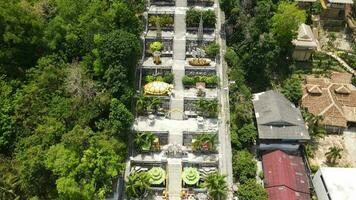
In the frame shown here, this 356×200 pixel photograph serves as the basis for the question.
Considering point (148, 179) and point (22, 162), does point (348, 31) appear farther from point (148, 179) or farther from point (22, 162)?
point (22, 162)

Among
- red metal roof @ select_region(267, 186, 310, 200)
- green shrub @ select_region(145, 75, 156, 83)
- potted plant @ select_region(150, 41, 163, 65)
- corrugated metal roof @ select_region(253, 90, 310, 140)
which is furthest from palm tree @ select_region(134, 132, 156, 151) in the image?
red metal roof @ select_region(267, 186, 310, 200)

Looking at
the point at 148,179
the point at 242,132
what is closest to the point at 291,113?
the point at 242,132

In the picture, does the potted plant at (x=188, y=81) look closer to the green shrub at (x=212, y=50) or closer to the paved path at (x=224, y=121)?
the paved path at (x=224, y=121)

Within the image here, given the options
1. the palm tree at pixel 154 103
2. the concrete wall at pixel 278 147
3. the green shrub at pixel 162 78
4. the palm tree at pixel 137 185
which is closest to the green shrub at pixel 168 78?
the green shrub at pixel 162 78

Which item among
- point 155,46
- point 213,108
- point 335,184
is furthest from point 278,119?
point 155,46

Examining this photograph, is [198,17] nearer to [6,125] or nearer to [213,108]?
[213,108]

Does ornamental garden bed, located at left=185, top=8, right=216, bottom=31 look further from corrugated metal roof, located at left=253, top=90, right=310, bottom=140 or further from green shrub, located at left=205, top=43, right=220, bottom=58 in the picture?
corrugated metal roof, located at left=253, top=90, right=310, bottom=140
